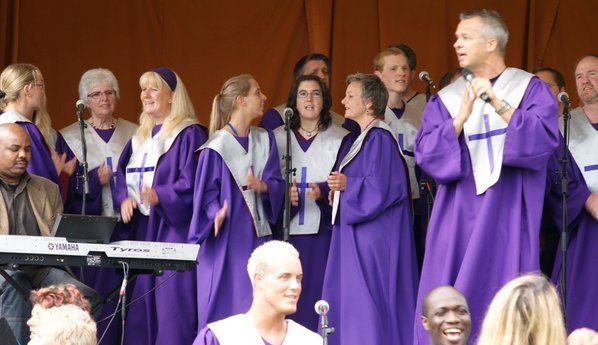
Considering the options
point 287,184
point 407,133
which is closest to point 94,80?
point 287,184

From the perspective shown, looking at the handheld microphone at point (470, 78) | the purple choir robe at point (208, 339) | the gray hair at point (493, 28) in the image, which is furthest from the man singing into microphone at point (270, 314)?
the gray hair at point (493, 28)

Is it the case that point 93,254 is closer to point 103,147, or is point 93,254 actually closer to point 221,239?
point 221,239

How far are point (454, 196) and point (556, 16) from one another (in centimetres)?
449

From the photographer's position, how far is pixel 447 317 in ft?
23.2

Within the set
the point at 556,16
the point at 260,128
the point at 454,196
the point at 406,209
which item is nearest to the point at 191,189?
the point at 260,128

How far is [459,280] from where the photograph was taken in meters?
7.91

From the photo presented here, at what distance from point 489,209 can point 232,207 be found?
7.82ft

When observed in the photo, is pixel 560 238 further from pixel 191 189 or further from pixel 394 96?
pixel 191 189

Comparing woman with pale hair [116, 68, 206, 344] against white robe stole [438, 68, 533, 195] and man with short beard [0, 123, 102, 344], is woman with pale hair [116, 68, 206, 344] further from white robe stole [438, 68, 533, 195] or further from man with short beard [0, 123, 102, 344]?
white robe stole [438, 68, 533, 195]

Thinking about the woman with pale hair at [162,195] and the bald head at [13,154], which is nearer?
the bald head at [13,154]

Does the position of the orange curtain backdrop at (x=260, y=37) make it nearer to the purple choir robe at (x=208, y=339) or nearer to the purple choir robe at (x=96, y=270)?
the purple choir robe at (x=96, y=270)

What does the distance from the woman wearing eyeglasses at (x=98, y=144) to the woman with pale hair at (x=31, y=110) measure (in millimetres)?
325

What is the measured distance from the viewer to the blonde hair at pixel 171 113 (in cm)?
998

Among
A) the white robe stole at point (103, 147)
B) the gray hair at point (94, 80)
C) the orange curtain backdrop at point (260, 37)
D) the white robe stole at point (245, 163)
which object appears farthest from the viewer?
the orange curtain backdrop at point (260, 37)
